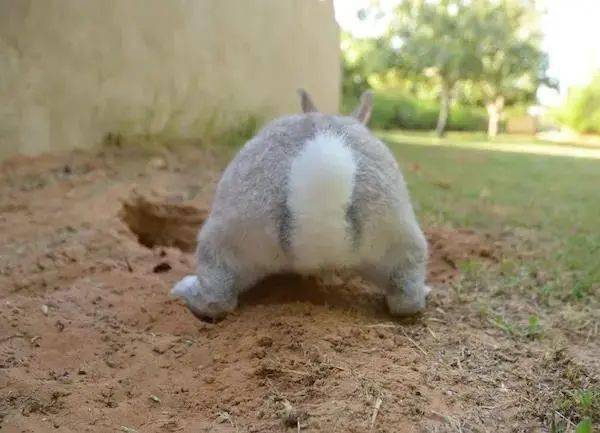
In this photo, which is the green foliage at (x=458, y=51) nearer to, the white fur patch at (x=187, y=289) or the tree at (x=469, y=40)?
the tree at (x=469, y=40)

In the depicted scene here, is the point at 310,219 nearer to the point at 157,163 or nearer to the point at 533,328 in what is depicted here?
the point at 533,328

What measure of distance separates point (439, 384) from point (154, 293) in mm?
1374

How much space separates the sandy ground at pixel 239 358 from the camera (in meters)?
1.71

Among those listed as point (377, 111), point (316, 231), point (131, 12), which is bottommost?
point (377, 111)

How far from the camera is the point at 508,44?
58.9 feet

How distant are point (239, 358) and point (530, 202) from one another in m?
3.88

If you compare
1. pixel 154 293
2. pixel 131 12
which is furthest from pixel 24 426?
pixel 131 12

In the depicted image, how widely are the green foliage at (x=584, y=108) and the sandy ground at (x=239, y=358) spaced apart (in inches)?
737

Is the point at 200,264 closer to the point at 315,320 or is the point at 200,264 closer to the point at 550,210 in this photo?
the point at 315,320

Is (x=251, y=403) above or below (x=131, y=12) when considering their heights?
below

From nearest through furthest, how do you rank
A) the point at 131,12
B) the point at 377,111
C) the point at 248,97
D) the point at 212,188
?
the point at 212,188 < the point at 131,12 < the point at 248,97 < the point at 377,111

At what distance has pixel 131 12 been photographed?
5.05 m

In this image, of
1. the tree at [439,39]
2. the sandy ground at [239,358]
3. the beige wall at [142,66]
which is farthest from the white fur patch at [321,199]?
the tree at [439,39]

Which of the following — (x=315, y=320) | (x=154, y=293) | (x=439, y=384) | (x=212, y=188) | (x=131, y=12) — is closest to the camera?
(x=439, y=384)
